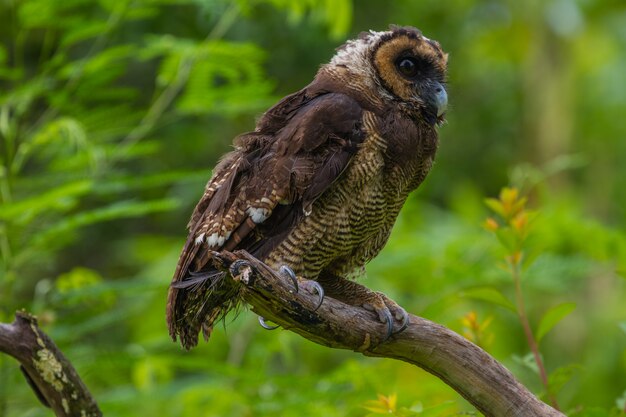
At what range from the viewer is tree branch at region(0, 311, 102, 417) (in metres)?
2.97

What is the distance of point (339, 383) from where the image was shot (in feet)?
13.4

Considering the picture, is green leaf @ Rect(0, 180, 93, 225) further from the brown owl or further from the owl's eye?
the owl's eye

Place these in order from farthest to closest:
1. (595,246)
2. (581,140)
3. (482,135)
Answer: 1. (581,140)
2. (482,135)
3. (595,246)

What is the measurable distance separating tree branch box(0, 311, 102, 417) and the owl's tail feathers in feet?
1.48

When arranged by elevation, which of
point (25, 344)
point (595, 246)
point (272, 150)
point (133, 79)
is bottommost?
point (25, 344)

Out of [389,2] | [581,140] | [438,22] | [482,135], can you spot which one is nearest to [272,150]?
[389,2]

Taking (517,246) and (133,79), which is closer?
(517,246)

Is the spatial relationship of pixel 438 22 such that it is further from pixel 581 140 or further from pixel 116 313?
pixel 116 313

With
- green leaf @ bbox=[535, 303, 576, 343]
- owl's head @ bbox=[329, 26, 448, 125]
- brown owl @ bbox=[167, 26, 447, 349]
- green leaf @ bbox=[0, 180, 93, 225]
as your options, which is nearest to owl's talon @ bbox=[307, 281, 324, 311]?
brown owl @ bbox=[167, 26, 447, 349]

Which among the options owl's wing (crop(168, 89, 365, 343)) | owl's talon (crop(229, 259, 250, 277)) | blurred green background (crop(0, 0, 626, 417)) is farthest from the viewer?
blurred green background (crop(0, 0, 626, 417))

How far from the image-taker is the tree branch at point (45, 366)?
2967mm

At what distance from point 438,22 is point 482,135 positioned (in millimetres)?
1586

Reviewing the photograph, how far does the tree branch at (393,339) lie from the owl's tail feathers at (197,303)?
0.37m

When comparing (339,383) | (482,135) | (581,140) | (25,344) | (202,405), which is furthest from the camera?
(581,140)
